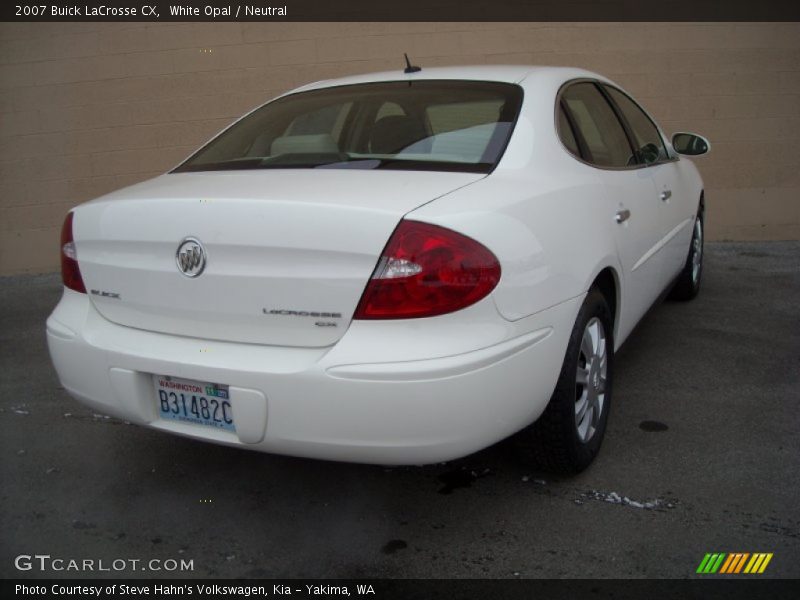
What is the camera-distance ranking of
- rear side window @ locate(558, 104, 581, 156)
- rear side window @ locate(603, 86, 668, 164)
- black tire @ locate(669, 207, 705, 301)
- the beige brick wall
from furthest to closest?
the beige brick wall → black tire @ locate(669, 207, 705, 301) → rear side window @ locate(603, 86, 668, 164) → rear side window @ locate(558, 104, 581, 156)

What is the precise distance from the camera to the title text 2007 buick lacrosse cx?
2049 mm

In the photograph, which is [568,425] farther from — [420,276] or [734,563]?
[420,276]

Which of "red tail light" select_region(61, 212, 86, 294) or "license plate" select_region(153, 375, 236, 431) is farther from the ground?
"red tail light" select_region(61, 212, 86, 294)

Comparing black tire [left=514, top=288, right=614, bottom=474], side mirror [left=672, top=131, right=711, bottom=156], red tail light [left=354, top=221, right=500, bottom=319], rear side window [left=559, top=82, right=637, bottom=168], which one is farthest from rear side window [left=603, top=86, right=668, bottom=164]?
red tail light [left=354, top=221, right=500, bottom=319]

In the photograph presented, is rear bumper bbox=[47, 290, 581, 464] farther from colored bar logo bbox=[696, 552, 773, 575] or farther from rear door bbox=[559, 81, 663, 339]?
rear door bbox=[559, 81, 663, 339]

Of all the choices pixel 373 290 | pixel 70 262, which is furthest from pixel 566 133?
pixel 70 262

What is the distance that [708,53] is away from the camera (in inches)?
277

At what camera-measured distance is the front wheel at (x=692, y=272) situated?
488 centimetres

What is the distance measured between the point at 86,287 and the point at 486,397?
1.35 m

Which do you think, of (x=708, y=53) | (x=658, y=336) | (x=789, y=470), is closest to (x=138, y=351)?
(x=789, y=470)

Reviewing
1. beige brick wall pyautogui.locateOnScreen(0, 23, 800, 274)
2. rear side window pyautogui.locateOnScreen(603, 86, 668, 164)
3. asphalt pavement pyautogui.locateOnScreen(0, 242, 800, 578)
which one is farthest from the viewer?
beige brick wall pyautogui.locateOnScreen(0, 23, 800, 274)

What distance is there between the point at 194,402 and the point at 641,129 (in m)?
2.84

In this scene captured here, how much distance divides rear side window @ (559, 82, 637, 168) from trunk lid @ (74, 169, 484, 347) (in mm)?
916
